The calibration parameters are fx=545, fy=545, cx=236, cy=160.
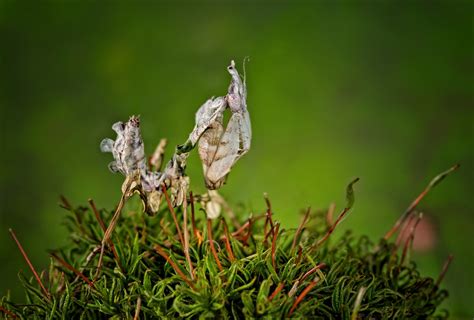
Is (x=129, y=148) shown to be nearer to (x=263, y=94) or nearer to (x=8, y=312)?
(x=8, y=312)

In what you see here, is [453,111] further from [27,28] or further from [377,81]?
[27,28]

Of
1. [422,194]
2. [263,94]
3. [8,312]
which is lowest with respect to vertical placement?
[8,312]

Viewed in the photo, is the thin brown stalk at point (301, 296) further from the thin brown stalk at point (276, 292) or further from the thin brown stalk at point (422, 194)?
the thin brown stalk at point (422, 194)

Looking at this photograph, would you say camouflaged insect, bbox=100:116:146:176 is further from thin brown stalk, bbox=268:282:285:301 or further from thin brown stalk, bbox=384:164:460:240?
thin brown stalk, bbox=384:164:460:240

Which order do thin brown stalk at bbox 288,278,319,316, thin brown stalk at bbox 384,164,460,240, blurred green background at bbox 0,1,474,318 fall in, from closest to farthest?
thin brown stalk at bbox 288,278,319,316, thin brown stalk at bbox 384,164,460,240, blurred green background at bbox 0,1,474,318

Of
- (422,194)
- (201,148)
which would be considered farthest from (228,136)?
(422,194)

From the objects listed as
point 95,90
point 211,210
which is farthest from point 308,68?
point 211,210

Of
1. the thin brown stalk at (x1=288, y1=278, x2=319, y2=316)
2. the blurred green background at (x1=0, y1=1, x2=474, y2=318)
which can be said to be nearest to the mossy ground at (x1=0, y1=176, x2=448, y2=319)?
the thin brown stalk at (x1=288, y1=278, x2=319, y2=316)
